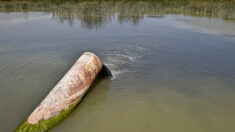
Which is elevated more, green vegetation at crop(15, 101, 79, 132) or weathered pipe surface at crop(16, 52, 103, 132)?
weathered pipe surface at crop(16, 52, 103, 132)

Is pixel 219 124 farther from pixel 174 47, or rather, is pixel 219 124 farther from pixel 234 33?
pixel 234 33

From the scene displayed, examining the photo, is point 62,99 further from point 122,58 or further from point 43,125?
point 122,58

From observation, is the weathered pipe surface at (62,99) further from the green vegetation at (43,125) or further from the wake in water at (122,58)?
the wake in water at (122,58)

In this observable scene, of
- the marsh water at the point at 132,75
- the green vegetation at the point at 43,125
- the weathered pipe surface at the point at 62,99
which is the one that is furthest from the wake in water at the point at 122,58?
the green vegetation at the point at 43,125

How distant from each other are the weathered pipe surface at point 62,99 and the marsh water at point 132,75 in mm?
228

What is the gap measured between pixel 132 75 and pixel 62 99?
8.61 ft

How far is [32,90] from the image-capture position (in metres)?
4.80

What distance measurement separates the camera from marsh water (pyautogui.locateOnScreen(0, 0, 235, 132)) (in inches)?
150

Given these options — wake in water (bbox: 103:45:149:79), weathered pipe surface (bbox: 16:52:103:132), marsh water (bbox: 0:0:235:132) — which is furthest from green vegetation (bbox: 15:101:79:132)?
wake in water (bbox: 103:45:149:79)

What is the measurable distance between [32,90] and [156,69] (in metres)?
4.01

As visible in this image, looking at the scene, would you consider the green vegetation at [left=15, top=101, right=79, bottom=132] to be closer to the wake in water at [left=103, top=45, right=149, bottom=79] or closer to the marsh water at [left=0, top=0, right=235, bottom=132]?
the marsh water at [left=0, top=0, right=235, bottom=132]

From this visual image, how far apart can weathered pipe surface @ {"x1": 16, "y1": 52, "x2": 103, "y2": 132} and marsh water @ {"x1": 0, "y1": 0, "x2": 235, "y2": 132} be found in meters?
0.23

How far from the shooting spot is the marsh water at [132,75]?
3.80 m

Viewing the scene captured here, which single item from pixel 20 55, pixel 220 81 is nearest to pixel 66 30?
pixel 20 55
